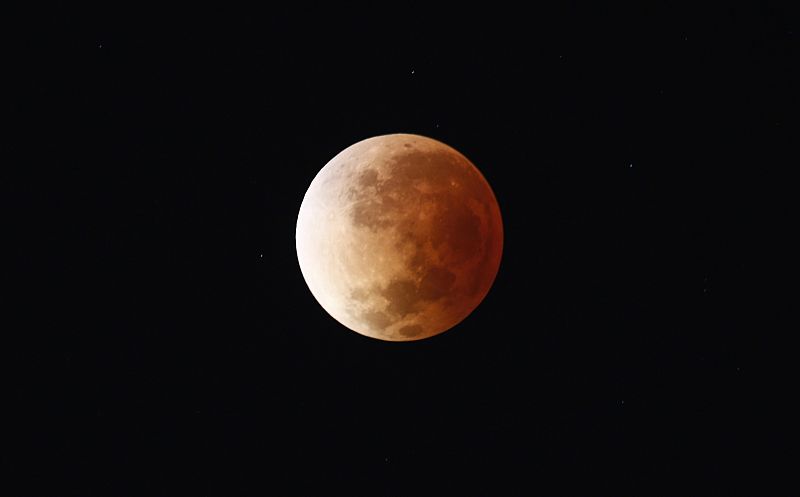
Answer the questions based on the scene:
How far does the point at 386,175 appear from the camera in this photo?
4.07m

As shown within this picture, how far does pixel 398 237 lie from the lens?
3.92 metres

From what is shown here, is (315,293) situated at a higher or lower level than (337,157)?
lower

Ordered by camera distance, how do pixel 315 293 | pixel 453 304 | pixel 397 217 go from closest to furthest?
1. pixel 397 217
2. pixel 453 304
3. pixel 315 293

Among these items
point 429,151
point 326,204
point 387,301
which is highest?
point 429,151

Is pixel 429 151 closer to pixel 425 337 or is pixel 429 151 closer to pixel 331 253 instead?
pixel 331 253

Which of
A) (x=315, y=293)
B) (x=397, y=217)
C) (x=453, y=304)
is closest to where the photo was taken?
A: (x=397, y=217)

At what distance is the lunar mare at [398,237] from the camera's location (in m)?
3.95

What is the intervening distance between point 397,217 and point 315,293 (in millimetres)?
1051

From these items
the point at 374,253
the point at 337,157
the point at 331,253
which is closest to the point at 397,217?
the point at 374,253

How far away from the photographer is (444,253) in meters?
3.98

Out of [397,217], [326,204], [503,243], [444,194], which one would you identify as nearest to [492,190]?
[503,243]

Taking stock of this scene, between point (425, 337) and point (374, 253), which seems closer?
point (374, 253)

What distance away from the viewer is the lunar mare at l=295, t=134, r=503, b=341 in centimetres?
395

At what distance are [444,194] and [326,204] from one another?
86 centimetres
